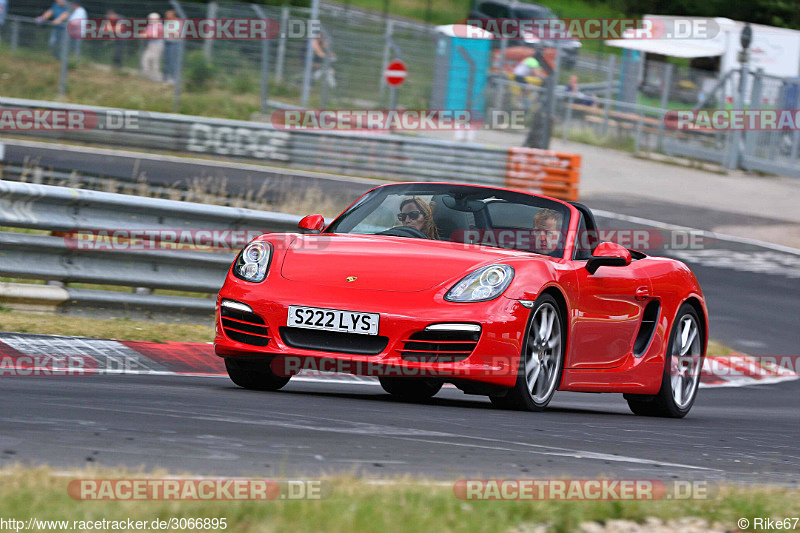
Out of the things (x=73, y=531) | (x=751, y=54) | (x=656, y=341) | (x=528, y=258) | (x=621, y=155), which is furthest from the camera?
(x=751, y=54)

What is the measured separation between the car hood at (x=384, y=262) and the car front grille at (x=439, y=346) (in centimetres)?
27

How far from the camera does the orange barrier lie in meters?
22.4

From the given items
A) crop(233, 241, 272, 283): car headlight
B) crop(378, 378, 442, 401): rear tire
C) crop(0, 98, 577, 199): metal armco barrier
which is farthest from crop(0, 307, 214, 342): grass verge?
crop(0, 98, 577, 199): metal armco barrier

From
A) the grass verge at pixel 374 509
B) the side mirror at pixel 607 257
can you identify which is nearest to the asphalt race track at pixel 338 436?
the grass verge at pixel 374 509

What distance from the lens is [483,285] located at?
6.61 m

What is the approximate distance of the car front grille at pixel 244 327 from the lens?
6.68 metres

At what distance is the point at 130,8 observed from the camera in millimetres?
27812

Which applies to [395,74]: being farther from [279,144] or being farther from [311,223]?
[311,223]

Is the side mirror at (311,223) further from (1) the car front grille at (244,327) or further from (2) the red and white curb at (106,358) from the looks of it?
(2) the red and white curb at (106,358)

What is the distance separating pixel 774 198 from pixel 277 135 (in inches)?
399

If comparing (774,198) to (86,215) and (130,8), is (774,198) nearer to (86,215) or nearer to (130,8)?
(130,8)

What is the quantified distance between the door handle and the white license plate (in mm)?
2154

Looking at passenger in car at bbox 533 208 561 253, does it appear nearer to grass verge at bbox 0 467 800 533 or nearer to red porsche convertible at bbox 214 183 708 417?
red porsche convertible at bbox 214 183 708 417

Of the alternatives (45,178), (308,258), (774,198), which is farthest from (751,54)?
(308,258)
